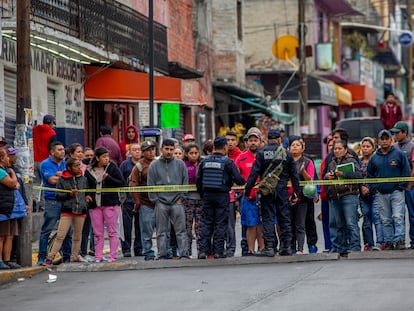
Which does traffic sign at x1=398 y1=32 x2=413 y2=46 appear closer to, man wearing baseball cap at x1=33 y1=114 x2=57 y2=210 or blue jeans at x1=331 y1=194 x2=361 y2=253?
man wearing baseball cap at x1=33 y1=114 x2=57 y2=210

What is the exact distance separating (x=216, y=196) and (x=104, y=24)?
34.1ft

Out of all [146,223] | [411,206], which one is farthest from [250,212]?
[411,206]

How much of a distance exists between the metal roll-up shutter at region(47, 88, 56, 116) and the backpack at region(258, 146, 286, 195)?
9877 mm

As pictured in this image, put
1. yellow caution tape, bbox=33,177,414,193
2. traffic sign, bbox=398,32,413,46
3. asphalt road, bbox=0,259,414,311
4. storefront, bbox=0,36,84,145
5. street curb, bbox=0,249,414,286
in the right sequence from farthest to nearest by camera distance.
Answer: traffic sign, bbox=398,32,413,46 < storefront, bbox=0,36,84,145 < yellow caution tape, bbox=33,177,414,193 < street curb, bbox=0,249,414,286 < asphalt road, bbox=0,259,414,311

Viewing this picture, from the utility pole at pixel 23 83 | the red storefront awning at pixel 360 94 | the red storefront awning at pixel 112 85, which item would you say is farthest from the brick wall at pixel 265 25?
the utility pole at pixel 23 83

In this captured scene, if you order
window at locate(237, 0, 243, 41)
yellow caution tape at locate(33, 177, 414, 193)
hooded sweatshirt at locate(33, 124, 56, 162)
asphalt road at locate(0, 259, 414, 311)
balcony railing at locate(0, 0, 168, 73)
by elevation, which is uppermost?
window at locate(237, 0, 243, 41)

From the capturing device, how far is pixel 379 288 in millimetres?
14000

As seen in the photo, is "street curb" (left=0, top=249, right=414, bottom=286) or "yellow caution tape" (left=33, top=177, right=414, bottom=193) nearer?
"street curb" (left=0, top=249, right=414, bottom=286)

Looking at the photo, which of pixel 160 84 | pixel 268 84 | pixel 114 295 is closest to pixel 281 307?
pixel 114 295

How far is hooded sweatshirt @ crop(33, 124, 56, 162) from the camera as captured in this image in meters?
22.5

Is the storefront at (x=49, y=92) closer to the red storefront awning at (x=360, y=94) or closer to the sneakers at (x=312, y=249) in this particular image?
the sneakers at (x=312, y=249)

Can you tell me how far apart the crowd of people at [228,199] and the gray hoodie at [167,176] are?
0.6 inches

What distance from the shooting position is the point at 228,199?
18.6 meters

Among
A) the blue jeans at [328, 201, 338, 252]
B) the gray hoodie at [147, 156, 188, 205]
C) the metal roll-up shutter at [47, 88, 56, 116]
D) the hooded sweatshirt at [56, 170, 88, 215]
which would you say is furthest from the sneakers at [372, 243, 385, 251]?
the metal roll-up shutter at [47, 88, 56, 116]
